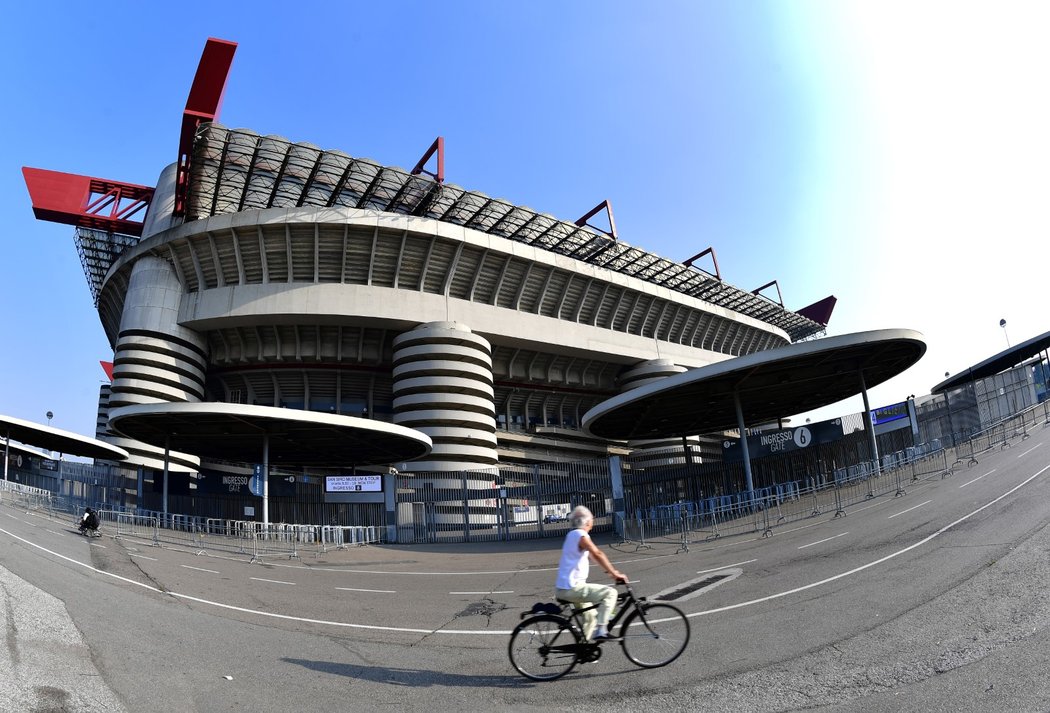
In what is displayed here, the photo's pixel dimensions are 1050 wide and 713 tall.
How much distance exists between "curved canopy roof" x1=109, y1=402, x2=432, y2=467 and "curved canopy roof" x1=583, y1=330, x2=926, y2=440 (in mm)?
11469

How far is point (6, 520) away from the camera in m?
18.6

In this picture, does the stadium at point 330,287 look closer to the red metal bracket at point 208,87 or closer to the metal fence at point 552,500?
the red metal bracket at point 208,87

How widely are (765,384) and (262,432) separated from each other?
81.4ft

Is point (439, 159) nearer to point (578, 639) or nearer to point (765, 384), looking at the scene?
point (765, 384)

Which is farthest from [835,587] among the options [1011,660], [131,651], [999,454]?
[999,454]

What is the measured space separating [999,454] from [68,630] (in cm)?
2825

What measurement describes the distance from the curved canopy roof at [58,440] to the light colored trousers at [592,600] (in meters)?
40.4

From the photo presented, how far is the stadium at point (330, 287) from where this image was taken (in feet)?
133

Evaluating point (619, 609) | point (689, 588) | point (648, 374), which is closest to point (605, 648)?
point (619, 609)

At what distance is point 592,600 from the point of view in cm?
587

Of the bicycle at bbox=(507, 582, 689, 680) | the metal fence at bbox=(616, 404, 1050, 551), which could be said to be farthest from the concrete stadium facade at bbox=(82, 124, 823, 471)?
the bicycle at bbox=(507, 582, 689, 680)

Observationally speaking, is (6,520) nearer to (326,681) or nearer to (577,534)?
(326,681)

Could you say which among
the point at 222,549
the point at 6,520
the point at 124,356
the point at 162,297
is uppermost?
the point at 162,297

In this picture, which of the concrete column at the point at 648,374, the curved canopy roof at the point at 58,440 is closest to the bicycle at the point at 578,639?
the curved canopy roof at the point at 58,440
